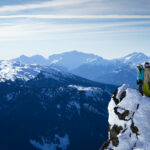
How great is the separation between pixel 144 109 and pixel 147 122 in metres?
2.70

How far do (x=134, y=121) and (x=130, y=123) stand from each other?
51.2 inches

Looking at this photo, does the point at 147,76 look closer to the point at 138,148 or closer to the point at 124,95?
the point at 124,95

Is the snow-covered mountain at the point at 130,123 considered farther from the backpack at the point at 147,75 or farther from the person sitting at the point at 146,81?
the backpack at the point at 147,75

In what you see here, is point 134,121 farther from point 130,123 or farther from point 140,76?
point 140,76

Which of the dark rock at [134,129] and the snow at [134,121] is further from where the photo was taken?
the dark rock at [134,129]

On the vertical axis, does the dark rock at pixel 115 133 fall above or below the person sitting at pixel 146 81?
below

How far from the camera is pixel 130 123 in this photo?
132 ft

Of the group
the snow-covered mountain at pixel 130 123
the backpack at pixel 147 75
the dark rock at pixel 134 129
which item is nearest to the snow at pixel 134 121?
the snow-covered mountain at pixel 130 123

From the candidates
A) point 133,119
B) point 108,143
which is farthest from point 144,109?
point 108,143

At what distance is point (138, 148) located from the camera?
115 ft

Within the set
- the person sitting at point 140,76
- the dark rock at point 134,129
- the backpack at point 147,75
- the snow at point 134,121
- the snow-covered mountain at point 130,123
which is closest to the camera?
the snow at point 134,121

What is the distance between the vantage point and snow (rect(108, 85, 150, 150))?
3600 centimetres

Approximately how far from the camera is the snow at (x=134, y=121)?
3600 cm

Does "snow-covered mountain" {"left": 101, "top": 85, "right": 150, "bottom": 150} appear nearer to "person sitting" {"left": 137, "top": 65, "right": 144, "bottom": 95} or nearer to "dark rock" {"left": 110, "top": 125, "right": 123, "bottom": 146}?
"dark rock" {"left": 110, "top": 125, "right": 123, "bottom": 146}
